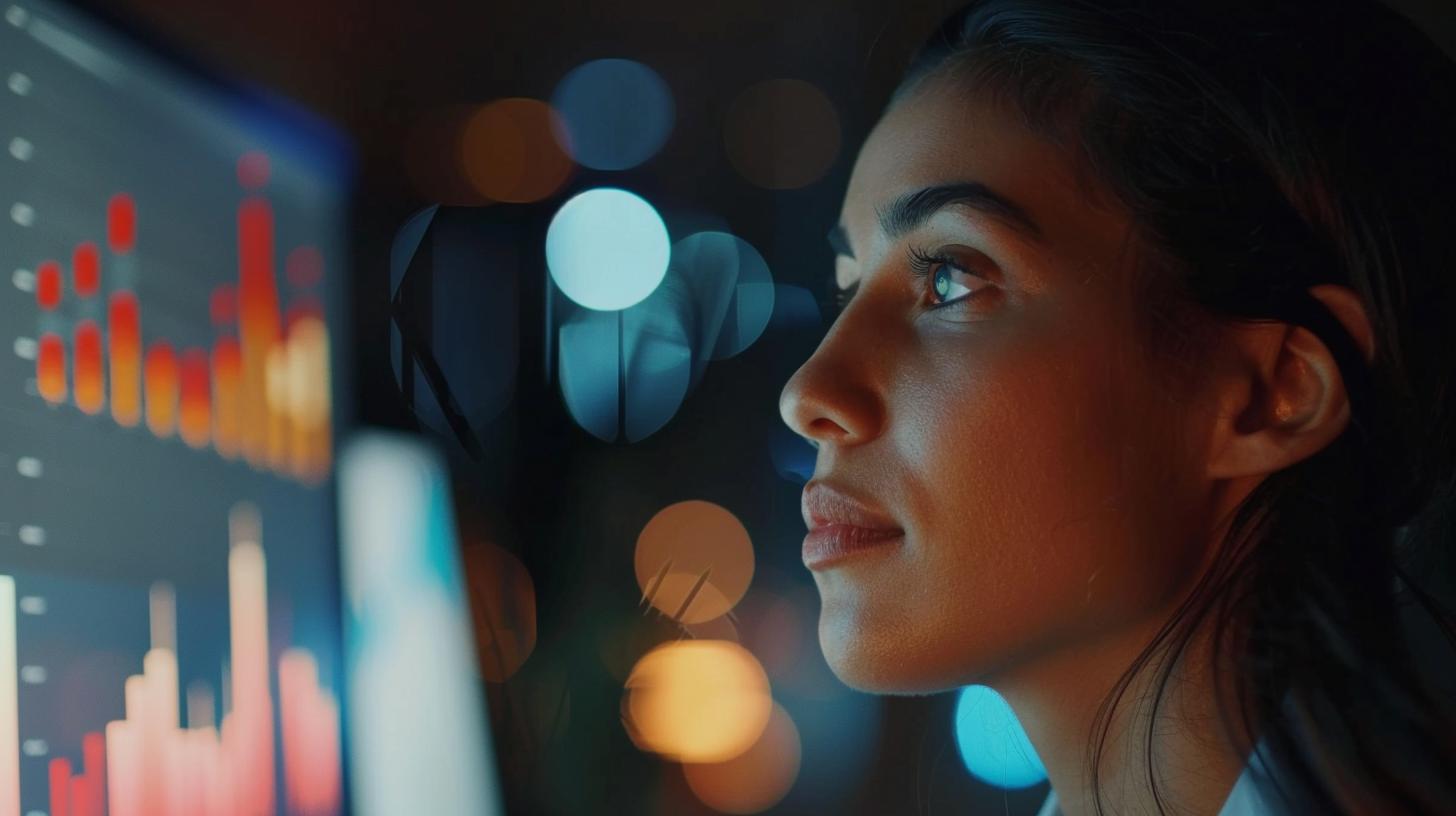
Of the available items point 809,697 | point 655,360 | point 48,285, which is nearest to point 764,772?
point 809,697

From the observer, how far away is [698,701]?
1.06m

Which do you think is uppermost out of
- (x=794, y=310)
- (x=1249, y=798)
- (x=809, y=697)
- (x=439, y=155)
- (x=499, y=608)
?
(x=439, y=155)

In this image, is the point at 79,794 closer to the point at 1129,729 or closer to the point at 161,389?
the point at 161,389

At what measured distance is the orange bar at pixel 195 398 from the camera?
24.3 inches

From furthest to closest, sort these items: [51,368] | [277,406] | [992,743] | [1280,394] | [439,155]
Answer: [992,743] → [439,155] → [277,406] → [1280,394] → [51,368]

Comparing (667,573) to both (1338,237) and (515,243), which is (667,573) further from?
(1338,237)

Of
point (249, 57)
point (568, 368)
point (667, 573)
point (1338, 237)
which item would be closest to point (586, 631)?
point (667, 573)

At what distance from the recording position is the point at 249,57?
711 millimetres

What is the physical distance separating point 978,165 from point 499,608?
1.87 feet

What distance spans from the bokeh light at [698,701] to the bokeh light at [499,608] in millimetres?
109

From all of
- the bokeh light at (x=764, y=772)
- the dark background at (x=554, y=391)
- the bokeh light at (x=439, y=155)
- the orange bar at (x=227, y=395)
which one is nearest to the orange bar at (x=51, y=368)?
the orange bar at (x=227, y=395)

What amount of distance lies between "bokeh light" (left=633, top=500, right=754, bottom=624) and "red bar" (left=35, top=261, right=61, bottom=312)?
0.58 m

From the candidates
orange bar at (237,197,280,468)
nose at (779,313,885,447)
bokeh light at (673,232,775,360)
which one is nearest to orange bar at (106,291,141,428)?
orange bar at (237,197,280,468)

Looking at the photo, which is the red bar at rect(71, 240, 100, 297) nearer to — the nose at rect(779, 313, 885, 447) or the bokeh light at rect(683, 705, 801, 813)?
the nose at rect(779, 313, 885, 447)
